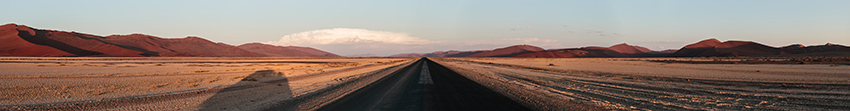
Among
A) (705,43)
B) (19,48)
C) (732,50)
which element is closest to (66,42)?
(19,48)

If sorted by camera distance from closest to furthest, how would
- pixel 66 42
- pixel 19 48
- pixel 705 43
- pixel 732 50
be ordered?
pixel 732 50
pixel 19 48
pixel 705 43
pixel 66 42

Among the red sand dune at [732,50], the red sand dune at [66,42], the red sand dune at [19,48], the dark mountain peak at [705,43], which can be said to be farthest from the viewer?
the red sand dune at [66,42]

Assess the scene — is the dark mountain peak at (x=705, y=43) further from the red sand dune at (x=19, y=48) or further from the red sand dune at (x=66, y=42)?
the red sand dune at (x=19, y=48)

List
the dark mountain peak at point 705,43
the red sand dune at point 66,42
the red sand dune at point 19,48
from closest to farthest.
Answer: the red sand dune at point 19,48 < the dark mountain peak at point 705,43 < the red sand dune at point 66,42

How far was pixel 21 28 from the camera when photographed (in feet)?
499

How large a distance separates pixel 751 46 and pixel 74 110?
140 metres

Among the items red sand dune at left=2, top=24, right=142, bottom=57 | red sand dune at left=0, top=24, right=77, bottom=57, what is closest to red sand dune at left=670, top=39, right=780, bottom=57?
red sand dune at left=2, top=24, right=142, bottom=57

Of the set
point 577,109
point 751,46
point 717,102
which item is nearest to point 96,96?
point 577,109

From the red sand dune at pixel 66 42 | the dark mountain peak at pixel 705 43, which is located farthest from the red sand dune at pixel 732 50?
the red sand dune at pixel 66 42

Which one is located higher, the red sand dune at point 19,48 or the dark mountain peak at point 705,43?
the dark mountain peak at point 705,43

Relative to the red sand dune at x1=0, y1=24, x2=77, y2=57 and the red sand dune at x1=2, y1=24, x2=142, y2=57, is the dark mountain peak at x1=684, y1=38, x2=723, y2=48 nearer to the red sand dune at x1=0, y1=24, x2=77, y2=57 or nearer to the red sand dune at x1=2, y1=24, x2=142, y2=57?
the red sand dune at x1=2, y1=24, x2=142, y2=57

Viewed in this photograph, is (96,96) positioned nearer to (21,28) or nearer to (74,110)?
(74,110)

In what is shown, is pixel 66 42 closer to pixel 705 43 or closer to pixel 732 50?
pixel 732 50

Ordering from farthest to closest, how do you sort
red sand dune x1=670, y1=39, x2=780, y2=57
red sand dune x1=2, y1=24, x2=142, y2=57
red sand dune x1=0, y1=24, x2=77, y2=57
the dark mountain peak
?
red sand dune x1=2, y1=24, x2=142, y2=57, the dark mountain peak, red sand dune x1=0, y1=24, x2=77, y2=57, red sand dune x1=670, y1=39, x2=780, y2=57
